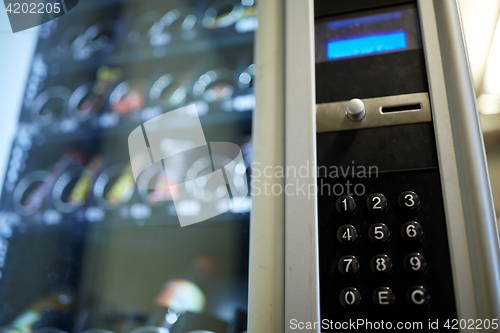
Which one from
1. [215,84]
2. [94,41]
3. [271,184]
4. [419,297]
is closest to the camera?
[419,297]

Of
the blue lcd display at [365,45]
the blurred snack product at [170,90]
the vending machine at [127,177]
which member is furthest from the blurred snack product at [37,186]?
the blue lcd display at [365,45]

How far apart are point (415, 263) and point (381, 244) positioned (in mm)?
44

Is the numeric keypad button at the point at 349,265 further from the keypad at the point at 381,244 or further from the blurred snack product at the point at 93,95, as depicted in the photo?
the blurred snack product at the point at 93,95

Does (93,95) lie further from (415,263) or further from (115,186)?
(415,263)

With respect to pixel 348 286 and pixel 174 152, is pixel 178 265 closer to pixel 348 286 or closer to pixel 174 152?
pixel 174 152

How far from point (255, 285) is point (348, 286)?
125 millimetres

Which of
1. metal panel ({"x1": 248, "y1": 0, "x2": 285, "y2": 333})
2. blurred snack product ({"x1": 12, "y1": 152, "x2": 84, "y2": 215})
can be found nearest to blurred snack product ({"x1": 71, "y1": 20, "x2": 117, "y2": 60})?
blurred snack product ({"x1": 12, "y1": 152, "x2": 84, "y2": 215})

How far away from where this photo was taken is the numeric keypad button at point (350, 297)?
45 centimetres

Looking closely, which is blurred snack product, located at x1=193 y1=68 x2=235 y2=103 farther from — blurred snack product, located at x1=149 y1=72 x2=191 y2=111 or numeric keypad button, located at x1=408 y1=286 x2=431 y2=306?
numeric keypad button, located at x1=408 y1=286 x2=431 y2=306

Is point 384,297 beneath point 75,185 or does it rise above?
beneath

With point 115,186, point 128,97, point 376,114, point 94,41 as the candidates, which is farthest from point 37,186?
point 376,114

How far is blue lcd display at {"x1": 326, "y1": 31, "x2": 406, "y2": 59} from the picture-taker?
1.86 ft

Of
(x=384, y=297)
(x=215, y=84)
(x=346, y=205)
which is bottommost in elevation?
(x=384, y=297)

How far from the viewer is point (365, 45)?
58 cm
